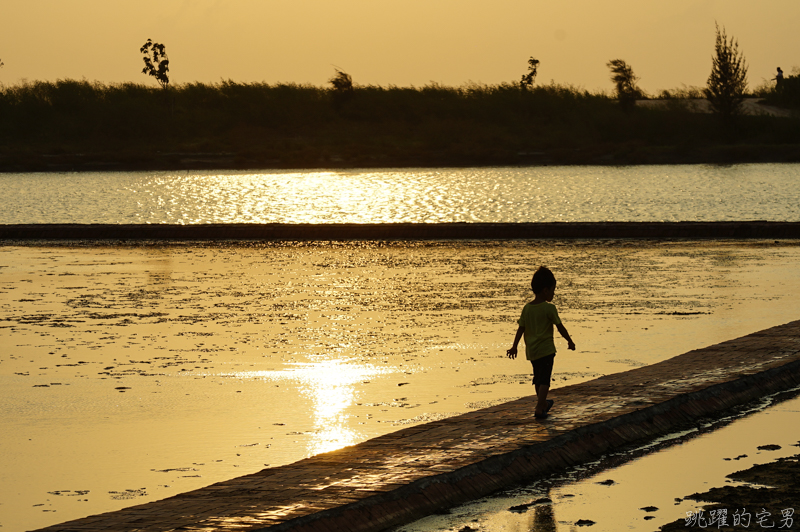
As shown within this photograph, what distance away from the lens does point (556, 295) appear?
12133mm

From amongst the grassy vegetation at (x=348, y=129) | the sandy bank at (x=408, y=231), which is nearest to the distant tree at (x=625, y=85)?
the grassy vegetation at (x=348, y=129)

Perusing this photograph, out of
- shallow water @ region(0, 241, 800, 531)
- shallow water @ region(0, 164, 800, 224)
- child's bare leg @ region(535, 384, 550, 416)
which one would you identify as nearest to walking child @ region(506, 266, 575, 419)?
child's bare leg @ region(535, 384, 550, 416)

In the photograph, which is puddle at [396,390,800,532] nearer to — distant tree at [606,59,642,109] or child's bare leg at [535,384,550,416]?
child's bare leg at [535,384,550,416]

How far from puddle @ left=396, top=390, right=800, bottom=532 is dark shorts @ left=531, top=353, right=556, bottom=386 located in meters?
0.69

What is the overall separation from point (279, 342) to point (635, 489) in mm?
4935

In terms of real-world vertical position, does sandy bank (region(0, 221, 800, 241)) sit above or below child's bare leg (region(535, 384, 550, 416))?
above

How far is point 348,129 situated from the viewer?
250ft

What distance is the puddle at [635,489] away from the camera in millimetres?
4477

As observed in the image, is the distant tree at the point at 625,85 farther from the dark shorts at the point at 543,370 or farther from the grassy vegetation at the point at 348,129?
the dark shorts at the point at 543,370

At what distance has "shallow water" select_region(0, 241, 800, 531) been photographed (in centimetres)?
585

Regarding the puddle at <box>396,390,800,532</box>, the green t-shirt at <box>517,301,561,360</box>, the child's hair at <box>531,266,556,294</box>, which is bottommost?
the puddle at <box>396,390,800,532</box>

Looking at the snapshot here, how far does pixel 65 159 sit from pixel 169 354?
62.8 meters

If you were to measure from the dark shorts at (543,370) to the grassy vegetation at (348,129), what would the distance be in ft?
198

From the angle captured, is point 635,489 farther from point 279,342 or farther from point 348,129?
point 348,129
